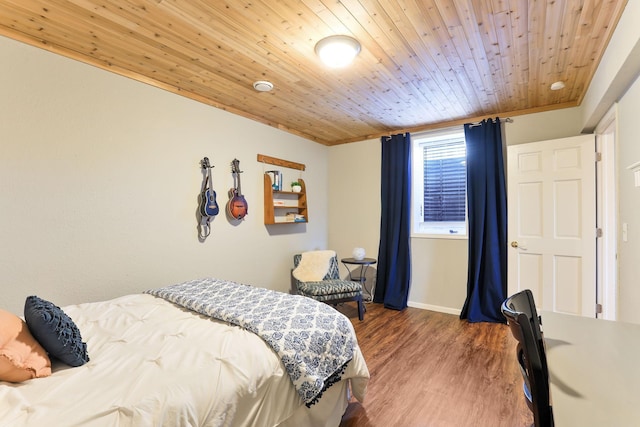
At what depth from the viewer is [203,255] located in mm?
3111

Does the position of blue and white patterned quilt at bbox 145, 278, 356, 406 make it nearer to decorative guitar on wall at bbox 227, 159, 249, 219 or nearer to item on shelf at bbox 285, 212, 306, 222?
decorative guitar on wall at bbox 227, 159, 249, 219

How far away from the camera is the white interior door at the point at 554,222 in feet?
9.84

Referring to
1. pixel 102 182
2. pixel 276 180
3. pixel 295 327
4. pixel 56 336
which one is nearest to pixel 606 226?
pixel 295 327

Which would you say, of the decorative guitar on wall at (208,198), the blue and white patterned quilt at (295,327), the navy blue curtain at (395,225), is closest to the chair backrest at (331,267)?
the navy blue curtain at (395,225)

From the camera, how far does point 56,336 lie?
1284mm

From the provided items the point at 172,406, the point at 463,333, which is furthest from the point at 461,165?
the point at 172,406

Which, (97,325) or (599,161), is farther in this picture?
(599,161)

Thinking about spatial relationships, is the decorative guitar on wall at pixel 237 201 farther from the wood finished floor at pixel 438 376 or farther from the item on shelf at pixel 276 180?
the wood finished floor at pixel 438 376

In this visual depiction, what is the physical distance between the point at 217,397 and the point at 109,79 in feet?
8.24

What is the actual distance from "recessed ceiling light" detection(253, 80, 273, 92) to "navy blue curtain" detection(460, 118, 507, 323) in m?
2.46

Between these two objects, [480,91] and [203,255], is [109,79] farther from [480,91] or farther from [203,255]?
[480,91]

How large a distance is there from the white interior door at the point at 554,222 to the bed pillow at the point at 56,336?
3.80 meters

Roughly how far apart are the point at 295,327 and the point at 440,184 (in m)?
3.23

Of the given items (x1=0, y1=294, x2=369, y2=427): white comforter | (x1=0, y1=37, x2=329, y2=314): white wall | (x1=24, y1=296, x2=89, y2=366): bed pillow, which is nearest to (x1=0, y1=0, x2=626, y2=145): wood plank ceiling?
(x1=0, y1=37, x2=329, y2=314): white wall
